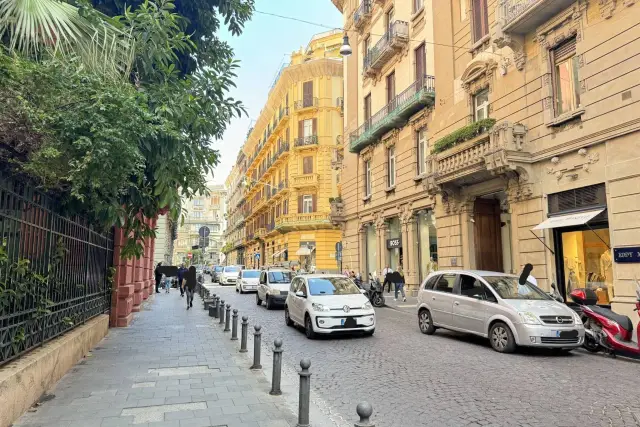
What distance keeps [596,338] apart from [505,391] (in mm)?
3875

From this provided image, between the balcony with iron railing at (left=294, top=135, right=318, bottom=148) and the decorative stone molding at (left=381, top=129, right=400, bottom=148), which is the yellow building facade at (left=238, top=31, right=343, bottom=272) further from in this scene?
the decorative stone molding at (left=381, top=129, right=400, bottom=148)

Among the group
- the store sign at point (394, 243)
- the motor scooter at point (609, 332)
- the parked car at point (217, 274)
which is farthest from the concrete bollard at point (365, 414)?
the parked car at point (217, 274)

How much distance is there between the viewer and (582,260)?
532 inches

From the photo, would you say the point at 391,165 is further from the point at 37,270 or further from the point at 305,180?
the point at 37,270

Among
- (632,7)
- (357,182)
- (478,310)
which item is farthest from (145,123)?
(357,182)

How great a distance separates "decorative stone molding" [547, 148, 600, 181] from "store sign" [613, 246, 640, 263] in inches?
94.9

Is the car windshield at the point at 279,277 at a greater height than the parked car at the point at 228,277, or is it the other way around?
the car windshield at the point at 279,277

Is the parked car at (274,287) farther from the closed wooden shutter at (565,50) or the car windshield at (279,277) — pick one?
the closed wooden shutter at (565,50)

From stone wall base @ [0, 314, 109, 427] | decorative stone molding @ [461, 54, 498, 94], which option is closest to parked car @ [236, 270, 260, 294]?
decorative stone molding @ [461, 54, 498, 94]

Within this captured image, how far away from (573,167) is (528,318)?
6.45 meters

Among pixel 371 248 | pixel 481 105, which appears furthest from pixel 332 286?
pixel 371 248

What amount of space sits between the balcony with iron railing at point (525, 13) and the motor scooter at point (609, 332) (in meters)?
8.84

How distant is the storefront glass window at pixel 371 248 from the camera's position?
27.8 meters

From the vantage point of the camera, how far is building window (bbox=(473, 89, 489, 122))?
17.5 metres
